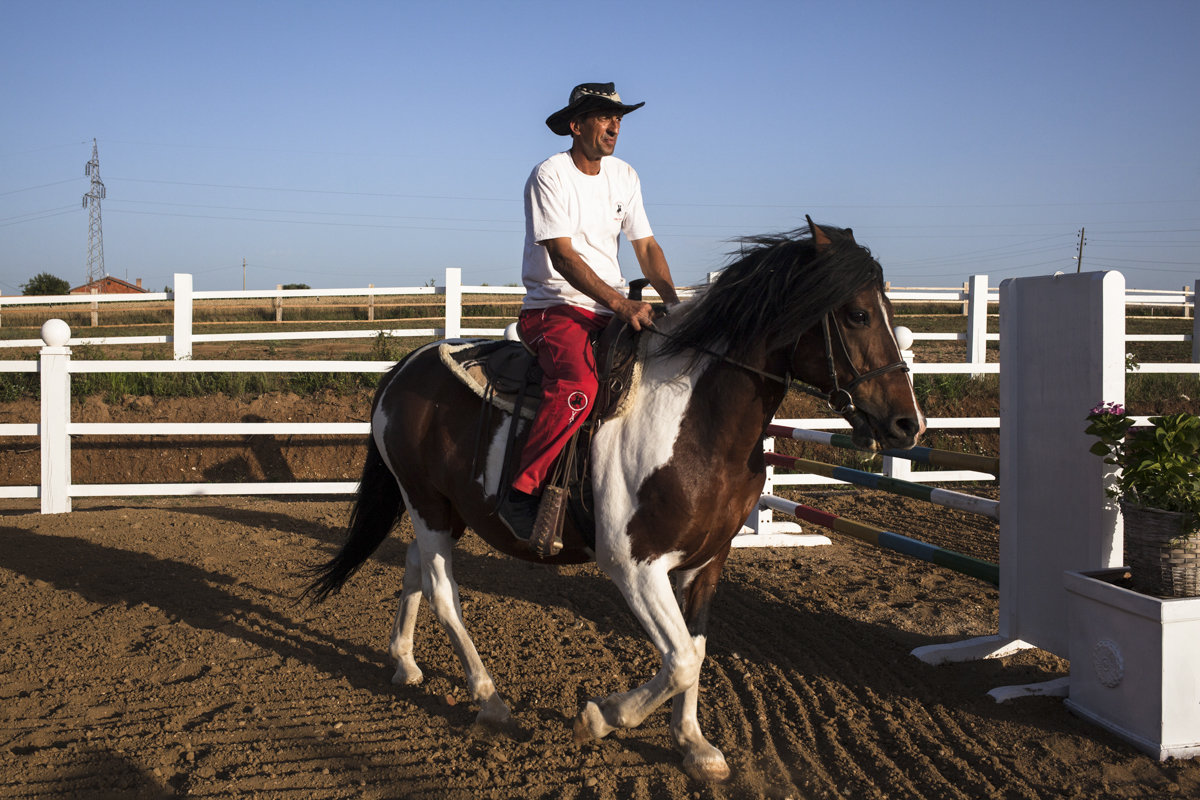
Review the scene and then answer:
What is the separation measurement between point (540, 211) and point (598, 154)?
15.8 inches

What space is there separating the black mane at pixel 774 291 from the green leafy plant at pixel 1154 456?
132cm

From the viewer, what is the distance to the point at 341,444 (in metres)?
11.3

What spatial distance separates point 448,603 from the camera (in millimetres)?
4188

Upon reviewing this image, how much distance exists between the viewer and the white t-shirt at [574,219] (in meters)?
3.61

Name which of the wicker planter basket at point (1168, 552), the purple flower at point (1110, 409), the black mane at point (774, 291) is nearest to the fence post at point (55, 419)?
the black mane at point (774, 291)

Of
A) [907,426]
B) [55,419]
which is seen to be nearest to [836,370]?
[907,426]

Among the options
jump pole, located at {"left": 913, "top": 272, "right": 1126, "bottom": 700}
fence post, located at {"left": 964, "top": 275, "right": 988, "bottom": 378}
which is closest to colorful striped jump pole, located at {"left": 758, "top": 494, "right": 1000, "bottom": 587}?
jump pole, located at {"left": 913, "top": 272, "right": 1126, "bottom": 700}

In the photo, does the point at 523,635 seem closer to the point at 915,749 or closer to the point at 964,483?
the point at 915,749

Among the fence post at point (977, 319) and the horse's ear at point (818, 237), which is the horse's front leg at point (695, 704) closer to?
the horse's ear at point (818, 237)

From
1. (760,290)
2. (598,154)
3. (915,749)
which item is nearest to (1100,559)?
(915,749)

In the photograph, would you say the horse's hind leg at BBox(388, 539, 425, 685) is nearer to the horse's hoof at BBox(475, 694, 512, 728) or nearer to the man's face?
the horse's hoof at BBox(475, 694, 512, 728)

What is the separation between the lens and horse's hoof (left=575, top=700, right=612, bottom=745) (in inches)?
138

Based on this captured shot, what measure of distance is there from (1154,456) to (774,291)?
176cm

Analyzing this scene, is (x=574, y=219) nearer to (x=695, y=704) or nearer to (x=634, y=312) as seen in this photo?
(x=634, y=312)
